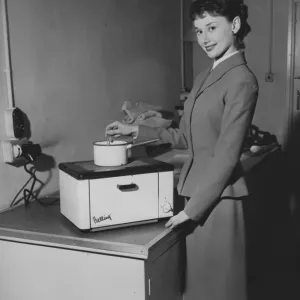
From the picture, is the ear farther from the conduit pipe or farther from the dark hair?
the conduit pipe

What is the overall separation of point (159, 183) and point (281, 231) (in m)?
1.97

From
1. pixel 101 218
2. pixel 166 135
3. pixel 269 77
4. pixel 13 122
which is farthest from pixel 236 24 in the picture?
pixel 269 77

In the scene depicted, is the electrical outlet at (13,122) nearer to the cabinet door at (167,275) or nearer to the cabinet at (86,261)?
the cabinet at (86,261)

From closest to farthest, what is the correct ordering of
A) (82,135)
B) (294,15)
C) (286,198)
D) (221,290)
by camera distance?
(221,290) → (82,135) → (294,15) → (286,198)

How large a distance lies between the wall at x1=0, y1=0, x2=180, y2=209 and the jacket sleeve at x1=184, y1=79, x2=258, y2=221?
757 mm

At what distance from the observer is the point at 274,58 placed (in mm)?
3094

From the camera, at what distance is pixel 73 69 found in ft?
6.59

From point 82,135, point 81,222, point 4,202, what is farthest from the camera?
point 82,135

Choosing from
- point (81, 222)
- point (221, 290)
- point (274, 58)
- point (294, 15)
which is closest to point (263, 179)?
point (274, 58)

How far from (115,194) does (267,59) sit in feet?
6.69

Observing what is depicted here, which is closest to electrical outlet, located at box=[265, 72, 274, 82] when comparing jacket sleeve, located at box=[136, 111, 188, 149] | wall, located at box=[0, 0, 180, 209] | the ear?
wall, located at box=[0, 0, 180, 209]

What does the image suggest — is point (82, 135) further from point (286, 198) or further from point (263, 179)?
point (286, 198)

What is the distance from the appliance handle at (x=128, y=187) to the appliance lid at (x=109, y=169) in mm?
36

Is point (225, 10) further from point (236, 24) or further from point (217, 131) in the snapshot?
point (217, 131)
